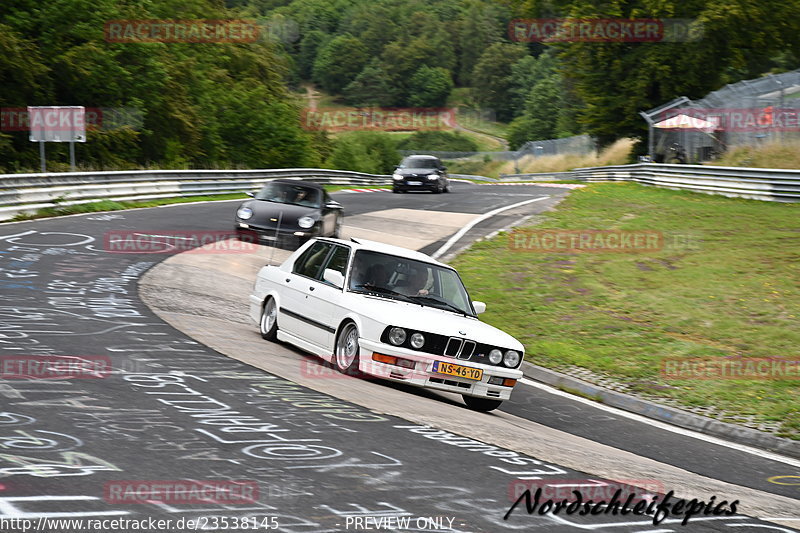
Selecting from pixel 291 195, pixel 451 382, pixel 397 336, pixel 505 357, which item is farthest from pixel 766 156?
pixel 397 336

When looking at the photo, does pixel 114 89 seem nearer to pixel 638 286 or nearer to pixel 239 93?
pixel 239 93

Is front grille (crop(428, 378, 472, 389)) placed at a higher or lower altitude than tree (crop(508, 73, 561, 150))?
lower

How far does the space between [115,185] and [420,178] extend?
513 inches

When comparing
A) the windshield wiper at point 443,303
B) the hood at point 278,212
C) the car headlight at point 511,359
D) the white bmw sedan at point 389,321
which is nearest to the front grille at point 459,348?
the white bmw sedan at point 389,321

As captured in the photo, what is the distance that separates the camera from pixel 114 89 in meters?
40.5

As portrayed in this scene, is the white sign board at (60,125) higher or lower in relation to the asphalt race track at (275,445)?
higher

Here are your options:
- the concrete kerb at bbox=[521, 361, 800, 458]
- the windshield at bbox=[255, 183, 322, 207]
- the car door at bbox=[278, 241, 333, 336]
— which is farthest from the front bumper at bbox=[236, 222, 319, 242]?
the concrete kerb at bbox=[521, 361, 800, 458]

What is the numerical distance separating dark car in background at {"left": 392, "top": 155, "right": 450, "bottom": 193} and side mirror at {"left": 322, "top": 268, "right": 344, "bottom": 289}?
85.3ft

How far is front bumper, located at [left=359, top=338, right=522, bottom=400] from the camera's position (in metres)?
9.25

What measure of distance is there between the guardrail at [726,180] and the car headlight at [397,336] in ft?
67.2

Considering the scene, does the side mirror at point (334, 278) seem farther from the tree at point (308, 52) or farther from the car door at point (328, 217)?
the tree at point (308, 52)

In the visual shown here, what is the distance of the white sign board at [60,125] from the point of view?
84.6ft

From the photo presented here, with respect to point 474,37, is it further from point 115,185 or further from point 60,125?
point 60,125

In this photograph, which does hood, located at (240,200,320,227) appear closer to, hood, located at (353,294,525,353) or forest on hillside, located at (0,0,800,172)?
hood, located at (353,294,525,353)
